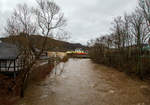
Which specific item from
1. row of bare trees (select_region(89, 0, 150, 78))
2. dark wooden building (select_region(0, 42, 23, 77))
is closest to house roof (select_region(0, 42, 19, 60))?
dark wooden building (select_region(0, 42, 23, 77))

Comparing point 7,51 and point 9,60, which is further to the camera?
point 7,51

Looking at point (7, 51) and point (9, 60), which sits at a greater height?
point (7, 51)

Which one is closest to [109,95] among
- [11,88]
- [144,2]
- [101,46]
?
[11,88]

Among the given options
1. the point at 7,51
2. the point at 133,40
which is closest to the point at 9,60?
the point at 7,51

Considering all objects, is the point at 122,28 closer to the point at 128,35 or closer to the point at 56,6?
the point at 128,35

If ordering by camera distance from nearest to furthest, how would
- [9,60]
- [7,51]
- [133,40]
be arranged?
[9,60]
[7,51]
[133,40]

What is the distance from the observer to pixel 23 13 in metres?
6.74

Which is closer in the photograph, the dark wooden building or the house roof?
the dark wooden building

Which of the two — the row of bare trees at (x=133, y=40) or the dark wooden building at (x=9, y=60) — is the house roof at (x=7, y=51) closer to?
the dark wooden building at (x=9, y=60)

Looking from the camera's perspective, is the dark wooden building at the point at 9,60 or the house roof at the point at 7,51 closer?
the dark wooden building at the point at 9,60

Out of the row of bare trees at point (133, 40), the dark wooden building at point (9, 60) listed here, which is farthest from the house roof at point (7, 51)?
the row of bare trees at point (133, 40)

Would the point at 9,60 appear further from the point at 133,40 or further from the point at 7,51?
the point at 133,40

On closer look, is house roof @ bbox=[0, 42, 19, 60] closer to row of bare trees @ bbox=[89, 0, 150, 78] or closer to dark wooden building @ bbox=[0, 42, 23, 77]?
dark wooden building @ bbox=[0, 42, 23, 77]

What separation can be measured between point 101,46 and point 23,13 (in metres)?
17.2
